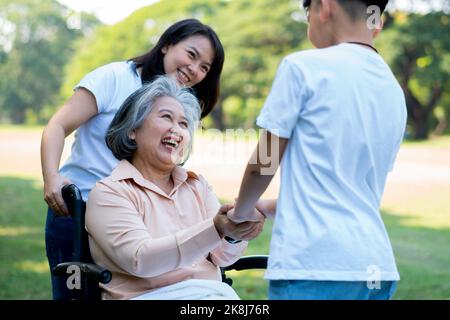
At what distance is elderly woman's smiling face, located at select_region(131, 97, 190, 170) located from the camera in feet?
8.13

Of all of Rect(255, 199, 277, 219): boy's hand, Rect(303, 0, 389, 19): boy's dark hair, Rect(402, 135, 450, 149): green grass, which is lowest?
Rect(402, 135, 450, 149): green grass

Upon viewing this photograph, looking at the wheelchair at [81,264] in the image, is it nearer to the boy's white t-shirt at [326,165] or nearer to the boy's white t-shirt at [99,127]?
the boy's white t-shirt at [99,127]

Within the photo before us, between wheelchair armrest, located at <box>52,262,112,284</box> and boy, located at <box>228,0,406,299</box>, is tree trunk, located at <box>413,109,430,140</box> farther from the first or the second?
boy, located at <box>228,0,406,299</box>

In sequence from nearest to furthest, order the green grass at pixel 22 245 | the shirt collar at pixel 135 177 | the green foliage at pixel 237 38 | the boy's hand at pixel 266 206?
the boy's hand at pixel 266 206
the shirt collar at pixel 135 177
the green grass at pixel 22 245
the green foliage at pixel 237 38

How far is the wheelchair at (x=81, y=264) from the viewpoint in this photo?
90.0 inches

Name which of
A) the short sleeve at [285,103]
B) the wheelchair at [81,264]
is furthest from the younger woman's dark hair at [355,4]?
the wheelchair at [81,264]

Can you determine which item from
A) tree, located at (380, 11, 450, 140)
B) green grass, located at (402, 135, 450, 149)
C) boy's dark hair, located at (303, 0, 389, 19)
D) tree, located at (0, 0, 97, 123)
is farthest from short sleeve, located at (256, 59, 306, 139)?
tree, located at (0, 0, 97, 123)

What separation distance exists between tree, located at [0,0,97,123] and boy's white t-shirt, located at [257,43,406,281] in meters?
49.2

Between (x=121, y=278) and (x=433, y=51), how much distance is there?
29.2 m

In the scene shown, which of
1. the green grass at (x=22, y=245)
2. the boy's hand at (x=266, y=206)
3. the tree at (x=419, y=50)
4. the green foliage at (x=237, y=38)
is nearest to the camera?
the boy's hand at (x=266, y=206)

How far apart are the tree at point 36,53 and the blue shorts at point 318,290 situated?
162ft

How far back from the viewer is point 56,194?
255 cm

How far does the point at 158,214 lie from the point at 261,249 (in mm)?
5424

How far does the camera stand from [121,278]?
2.34 metres
